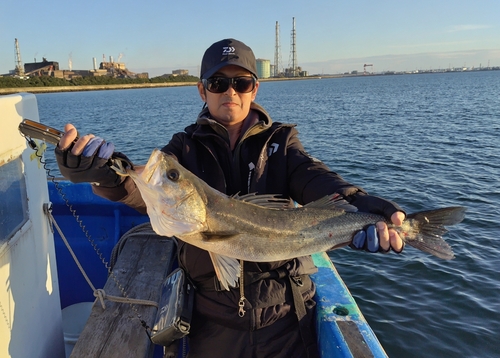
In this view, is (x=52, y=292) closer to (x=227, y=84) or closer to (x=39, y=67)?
(x=227, y=84)

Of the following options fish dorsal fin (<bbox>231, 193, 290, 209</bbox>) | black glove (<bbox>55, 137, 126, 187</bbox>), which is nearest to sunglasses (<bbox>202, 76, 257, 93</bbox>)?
fish dorsal fin (<bbox>231, 193, 290, 209</bbox>)

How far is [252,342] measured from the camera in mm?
3197

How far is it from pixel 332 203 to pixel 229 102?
149cm

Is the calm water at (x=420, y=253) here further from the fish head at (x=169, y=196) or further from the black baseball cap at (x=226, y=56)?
the black baseball cap at (x=226, y=56)

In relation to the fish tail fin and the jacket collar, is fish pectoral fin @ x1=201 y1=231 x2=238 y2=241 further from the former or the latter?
the fish tail fin

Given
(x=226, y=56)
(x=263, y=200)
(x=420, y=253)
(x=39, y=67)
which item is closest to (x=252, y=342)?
(x=263, y=200)

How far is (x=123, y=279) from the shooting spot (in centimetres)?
454

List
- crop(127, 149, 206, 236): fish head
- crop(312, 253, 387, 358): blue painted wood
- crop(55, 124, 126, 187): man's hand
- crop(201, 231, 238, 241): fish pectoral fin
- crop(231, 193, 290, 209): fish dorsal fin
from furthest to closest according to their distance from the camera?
crop(312, 253, 387, 358): blue painted wood
crop(231, 193, 290, 209): fish dorsal fin
crop(201, 231, 238, 241): fish pectoral fin
crop(127, 149, 206, 236): fish head
crop(55, 124, 126, 187): man's hand

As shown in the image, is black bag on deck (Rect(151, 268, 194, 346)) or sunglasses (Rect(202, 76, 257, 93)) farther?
sunglasses (Rect(202, 76, 257, 93))

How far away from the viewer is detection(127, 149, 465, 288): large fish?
2.82 metres

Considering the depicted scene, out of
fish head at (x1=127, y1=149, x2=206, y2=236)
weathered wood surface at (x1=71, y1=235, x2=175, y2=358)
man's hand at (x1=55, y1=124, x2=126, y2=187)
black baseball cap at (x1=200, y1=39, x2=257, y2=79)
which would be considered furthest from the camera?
black baseball cap at (x1=200, y1=39, x2=257, y2=79)

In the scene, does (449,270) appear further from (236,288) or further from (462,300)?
(236,288)

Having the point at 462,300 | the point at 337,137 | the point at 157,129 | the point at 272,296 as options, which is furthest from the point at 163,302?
the point at 157,129

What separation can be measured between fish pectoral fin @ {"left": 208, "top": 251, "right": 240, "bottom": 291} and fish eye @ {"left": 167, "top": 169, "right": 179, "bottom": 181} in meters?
0.70
